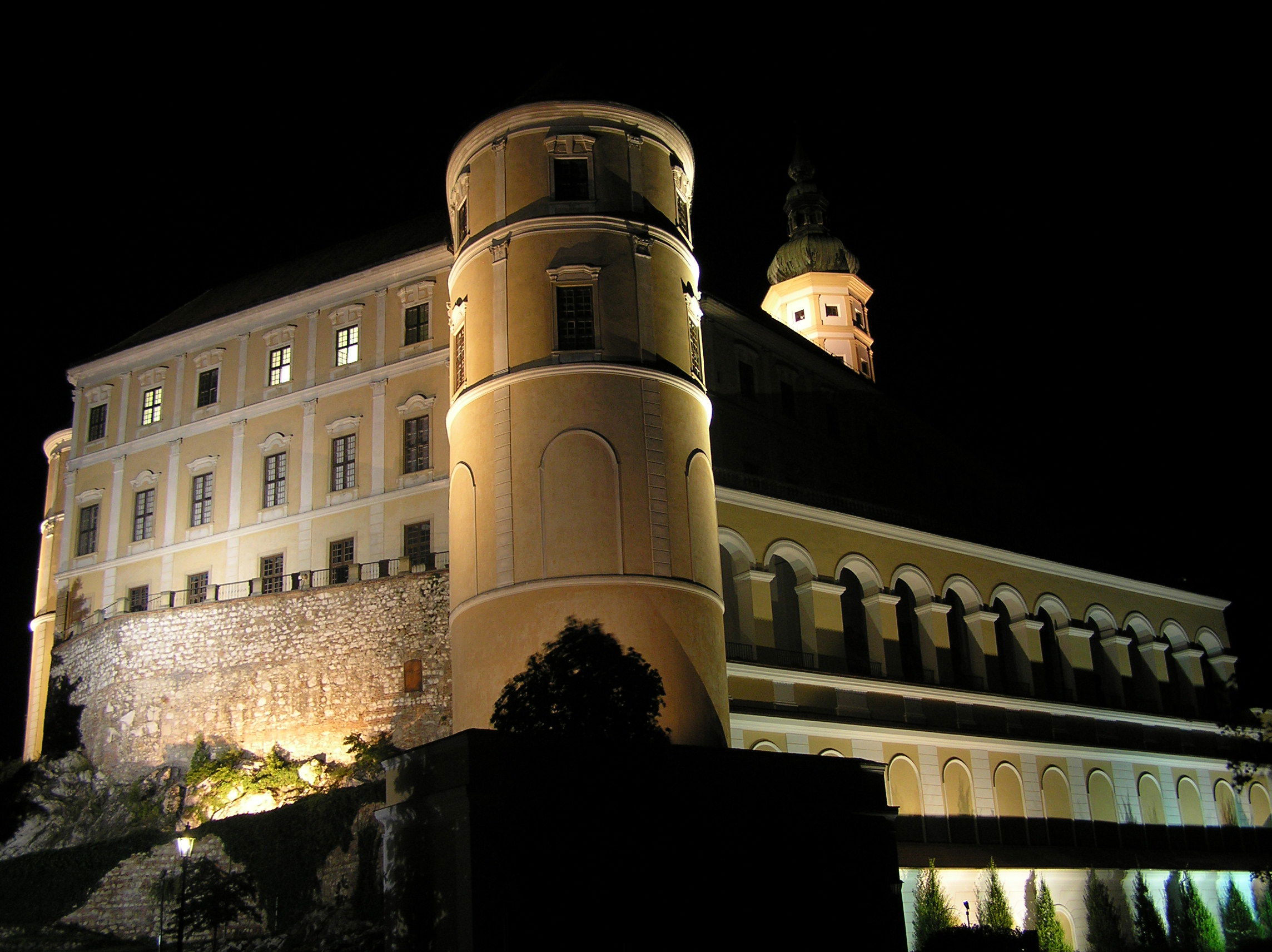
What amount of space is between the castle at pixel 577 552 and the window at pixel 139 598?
4.7 inches

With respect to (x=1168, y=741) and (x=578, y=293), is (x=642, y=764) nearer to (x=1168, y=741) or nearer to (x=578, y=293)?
(x=578, y=293)

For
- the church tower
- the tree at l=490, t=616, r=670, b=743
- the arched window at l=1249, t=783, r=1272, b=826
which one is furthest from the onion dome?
the tree at l=490, t=616, r=670, b=743

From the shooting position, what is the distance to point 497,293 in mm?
31594

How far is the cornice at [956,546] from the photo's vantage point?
37.1 meters

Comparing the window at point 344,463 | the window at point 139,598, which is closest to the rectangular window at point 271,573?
the window at point 344,463

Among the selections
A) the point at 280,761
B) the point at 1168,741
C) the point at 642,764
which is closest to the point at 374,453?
the point at 280,761

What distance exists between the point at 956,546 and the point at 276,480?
873 inches

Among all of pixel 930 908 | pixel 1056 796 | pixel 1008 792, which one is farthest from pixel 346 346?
pixel 1056 796

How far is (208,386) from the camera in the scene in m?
47.4

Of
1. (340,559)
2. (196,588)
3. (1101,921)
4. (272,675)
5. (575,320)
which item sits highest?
(575,320)

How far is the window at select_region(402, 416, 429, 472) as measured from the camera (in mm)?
41219

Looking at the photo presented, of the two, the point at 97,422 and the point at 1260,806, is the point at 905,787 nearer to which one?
the point at 1260,806

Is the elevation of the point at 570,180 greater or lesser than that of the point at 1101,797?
greater

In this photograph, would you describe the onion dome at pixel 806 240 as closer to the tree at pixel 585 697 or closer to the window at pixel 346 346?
the window at pixel 346 346
